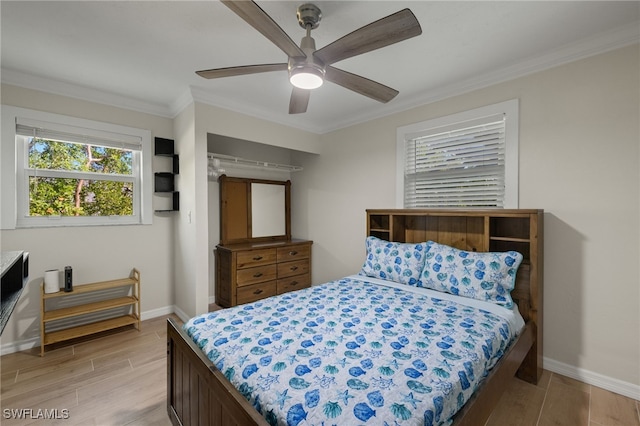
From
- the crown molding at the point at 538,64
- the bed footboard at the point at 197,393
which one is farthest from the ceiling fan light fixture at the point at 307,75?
the crown molding at the point at 538,64

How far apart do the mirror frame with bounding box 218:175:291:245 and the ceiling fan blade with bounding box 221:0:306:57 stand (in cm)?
261

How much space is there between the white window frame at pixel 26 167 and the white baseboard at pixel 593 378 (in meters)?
4.28

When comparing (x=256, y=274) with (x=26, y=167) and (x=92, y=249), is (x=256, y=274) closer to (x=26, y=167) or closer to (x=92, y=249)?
(x=92, y=249)

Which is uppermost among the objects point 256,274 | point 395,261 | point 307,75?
point 307,75

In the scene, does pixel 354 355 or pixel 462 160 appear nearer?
pixel 354 355

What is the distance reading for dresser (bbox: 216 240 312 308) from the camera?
11.4ft

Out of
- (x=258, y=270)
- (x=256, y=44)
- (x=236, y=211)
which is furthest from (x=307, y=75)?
(x=236, y=211)

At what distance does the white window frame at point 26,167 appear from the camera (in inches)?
101

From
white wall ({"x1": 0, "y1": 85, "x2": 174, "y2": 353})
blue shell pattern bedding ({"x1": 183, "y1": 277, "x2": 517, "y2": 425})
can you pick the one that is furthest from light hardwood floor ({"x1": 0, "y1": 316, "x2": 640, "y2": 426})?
blue shell pattern bedding ({"x1": 183, "y1": 277, "x2": 517, "y2": 425})

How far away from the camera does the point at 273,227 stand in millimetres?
4422

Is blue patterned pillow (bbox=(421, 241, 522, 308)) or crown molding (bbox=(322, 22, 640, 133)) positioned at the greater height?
crown molding (bbox=(322, 22, 640, 133))

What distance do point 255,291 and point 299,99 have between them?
2475 millimetres

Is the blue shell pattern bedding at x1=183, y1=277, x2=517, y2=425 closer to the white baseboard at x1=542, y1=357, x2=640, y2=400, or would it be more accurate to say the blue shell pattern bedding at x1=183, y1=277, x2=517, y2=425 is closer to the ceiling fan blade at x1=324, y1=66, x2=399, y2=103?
→ the white baseboard at x1=542, y1=357, x2=640, y2=400

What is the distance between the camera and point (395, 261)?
275 cm
